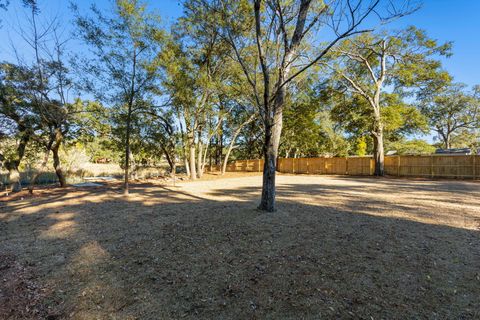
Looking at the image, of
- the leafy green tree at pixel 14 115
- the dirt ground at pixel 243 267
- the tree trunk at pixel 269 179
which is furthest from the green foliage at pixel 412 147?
the leafy green tree at pixel 14 115

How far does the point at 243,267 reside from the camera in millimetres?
2693

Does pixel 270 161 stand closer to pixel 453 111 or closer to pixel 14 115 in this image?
pixel 14 115

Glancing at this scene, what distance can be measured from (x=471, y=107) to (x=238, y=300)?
3371cm

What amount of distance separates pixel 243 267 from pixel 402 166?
18.2 metres

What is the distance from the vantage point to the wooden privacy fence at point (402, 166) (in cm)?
1389

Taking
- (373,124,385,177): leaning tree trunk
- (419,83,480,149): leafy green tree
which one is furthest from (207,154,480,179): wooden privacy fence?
(419,83,480,149): leafy green tree

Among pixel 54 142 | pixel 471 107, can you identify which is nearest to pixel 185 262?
pixel 54 142

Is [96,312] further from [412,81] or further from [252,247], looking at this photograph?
[412,81]

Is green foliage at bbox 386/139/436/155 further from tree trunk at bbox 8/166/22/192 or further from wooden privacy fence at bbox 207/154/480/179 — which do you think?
tree trunk at bbox 8/166/22/192

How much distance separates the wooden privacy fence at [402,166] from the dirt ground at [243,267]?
13066 mm

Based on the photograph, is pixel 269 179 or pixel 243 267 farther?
pixel 269 179

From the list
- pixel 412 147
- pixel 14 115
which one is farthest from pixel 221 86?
pixel 412 147

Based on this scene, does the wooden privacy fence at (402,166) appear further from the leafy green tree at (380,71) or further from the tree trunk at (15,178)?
the tree trunk at (15,178)

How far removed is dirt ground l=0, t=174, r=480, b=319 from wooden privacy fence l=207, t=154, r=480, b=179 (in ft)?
42.9
